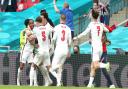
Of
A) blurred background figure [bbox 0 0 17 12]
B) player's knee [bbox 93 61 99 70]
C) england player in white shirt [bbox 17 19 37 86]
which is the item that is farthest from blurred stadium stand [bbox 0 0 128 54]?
player's knee [bbox 93 61 99 70]

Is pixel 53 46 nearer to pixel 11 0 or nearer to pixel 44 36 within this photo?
pixel 44 36

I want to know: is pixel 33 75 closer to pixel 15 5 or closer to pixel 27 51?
pixel 27 51

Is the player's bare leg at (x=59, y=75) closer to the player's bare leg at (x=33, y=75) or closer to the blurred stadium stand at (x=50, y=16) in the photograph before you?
the player's bare leg at (x=33, y=75)

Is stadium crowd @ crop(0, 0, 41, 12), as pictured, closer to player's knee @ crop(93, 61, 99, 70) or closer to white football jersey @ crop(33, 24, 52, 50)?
white football jersey @ crop(33, 24, 52, 50)

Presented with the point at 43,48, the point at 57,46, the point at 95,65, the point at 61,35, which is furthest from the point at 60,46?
the point at 95,65

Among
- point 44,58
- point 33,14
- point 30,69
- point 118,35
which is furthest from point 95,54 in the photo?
point 33,14

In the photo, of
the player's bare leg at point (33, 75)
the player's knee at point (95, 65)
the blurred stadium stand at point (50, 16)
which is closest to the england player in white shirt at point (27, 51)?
the player's bare leg at point (33, 75)

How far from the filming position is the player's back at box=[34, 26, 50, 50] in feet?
68.6

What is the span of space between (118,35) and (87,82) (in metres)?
6.44

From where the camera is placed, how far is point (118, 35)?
28.3 metres

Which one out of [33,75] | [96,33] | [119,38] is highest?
[96,33]

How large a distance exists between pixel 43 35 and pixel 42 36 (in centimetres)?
4

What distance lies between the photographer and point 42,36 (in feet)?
68.7

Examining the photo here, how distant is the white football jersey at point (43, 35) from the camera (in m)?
20.9
